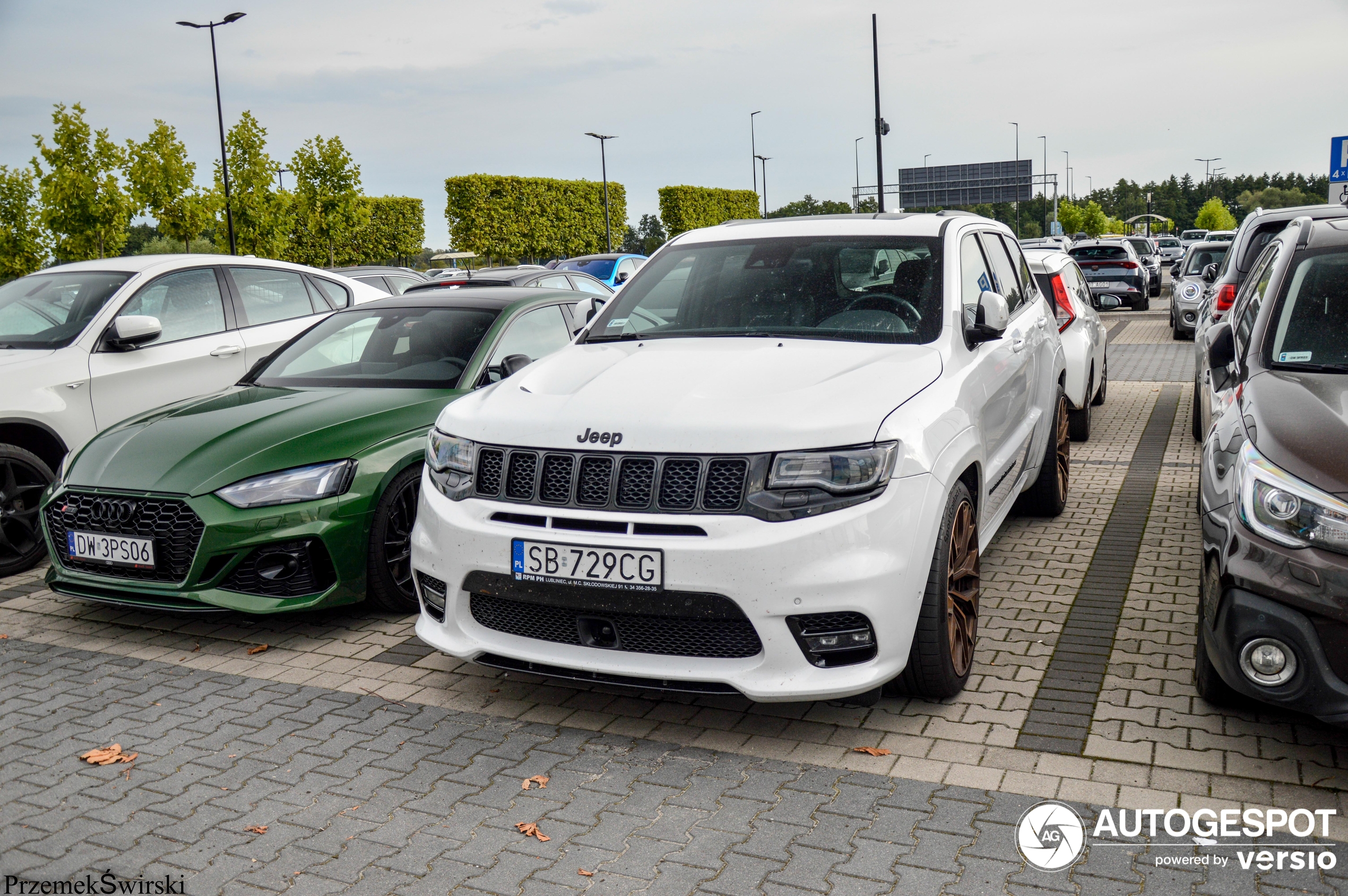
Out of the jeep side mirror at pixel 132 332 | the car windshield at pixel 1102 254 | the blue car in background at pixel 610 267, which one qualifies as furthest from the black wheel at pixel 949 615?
the car windshield at pixel 1102 254

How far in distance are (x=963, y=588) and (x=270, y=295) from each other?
6.07m

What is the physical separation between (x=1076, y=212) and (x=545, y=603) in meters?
121

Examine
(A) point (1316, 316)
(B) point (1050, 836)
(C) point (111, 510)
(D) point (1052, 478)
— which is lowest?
(B) point (1050, 836)

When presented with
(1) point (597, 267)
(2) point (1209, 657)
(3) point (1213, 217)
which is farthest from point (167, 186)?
(3) point (1213, 217)

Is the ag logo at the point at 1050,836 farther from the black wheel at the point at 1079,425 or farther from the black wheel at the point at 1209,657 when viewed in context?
the black wheel at the point at 1079,425

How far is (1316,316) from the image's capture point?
433cm

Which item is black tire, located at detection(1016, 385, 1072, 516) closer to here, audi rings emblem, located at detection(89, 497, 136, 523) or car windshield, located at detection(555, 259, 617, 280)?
audi rings emblem, located at detection(89, 497, 136, 523)

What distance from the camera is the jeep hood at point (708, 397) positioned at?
357cm

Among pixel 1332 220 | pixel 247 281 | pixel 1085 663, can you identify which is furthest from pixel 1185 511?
pixel 247 281

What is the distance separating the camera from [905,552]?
11.7ft

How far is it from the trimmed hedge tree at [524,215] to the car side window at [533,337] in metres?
45.3

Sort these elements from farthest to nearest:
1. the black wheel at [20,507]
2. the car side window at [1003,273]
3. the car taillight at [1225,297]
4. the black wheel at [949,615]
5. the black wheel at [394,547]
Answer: the car taillight at [1225,297], the black wheel at [20,507], the car side window at [1003,273], the black wheel at [394,547], the black wheel at [949,615]

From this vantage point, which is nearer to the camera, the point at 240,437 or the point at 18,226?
the point at 240,437

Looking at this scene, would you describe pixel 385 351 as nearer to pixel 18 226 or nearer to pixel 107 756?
pixel 107 756
